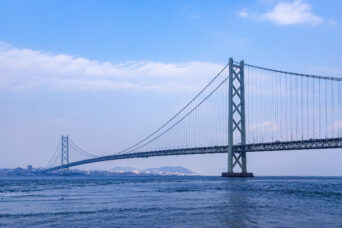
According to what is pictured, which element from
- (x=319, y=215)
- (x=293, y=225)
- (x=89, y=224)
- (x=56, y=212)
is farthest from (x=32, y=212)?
(x=319, y=215)

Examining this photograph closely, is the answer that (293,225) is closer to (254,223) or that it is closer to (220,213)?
(254,223)

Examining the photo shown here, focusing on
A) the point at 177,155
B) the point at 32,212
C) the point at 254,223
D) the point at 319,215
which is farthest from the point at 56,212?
the point at 177,155

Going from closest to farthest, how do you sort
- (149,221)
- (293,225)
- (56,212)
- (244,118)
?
(293,225) → (149,221) → (56,212) → (244,118)

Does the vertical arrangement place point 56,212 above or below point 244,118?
below

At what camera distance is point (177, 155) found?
72.2 m

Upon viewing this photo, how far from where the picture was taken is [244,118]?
207 ft

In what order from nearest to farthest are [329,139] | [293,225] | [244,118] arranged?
[293,225] → [329,139] → [244,118]

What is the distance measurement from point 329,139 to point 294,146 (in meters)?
6.03

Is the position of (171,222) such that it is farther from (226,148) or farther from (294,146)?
(226,148)

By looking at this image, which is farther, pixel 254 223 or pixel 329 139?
pixel 329 139

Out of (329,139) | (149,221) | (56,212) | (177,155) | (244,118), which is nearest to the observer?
(149,221)

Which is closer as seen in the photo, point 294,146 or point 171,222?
point 171,222

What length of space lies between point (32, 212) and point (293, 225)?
1077 centimetres

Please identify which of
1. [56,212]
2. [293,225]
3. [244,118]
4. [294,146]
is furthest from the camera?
[244,118]
